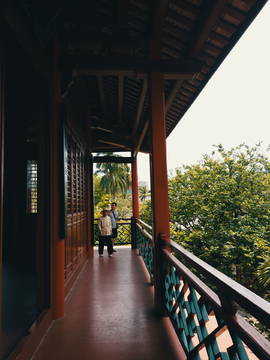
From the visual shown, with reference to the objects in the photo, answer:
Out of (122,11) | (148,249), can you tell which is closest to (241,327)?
(122,11)

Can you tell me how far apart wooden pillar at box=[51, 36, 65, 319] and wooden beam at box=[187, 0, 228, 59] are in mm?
1676

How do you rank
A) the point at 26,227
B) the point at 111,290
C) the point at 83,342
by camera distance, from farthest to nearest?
the point at 26,227, the point at 111,290, the point at 83,342

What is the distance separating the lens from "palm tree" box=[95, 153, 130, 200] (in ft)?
102

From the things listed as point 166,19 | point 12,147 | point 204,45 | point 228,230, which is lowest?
point 228,230

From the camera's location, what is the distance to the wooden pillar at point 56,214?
2.71 meters

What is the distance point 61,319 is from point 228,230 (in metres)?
9.68

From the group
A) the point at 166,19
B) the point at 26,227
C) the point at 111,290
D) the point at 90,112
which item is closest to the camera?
the point at 166,19

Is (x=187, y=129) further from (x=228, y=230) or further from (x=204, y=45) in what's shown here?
(x=204, y=45)

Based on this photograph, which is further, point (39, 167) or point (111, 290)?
point (111, 290)

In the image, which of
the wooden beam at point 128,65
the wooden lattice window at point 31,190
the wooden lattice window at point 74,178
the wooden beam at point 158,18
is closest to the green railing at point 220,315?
the wooden beam at point 128,65

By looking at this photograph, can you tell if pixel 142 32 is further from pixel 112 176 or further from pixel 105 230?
pixel 112 176

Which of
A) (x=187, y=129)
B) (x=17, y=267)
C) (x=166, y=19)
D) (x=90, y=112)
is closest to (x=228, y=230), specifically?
(x=90, y=112)

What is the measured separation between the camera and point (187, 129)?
45.8m

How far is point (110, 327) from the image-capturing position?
2504 mm
